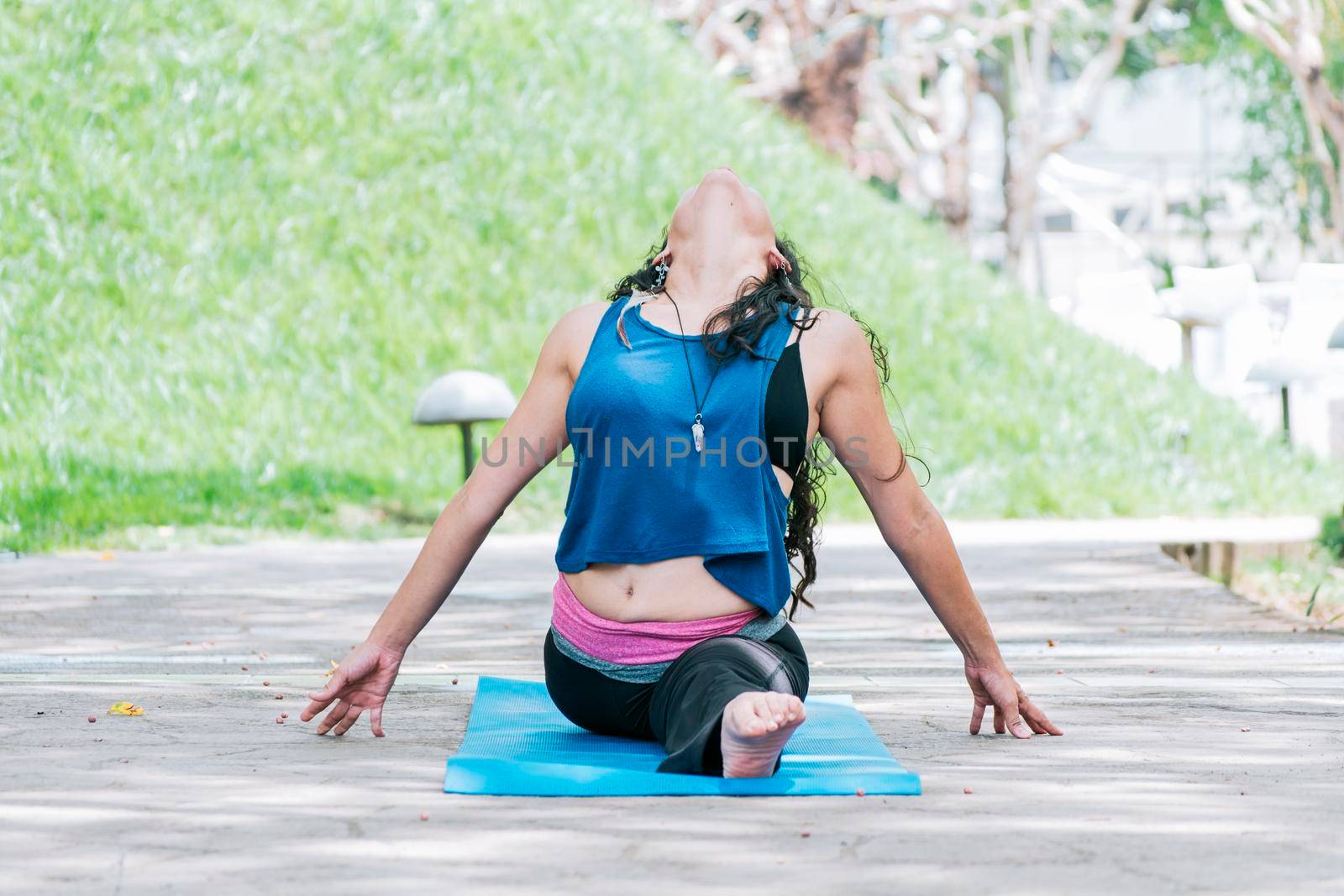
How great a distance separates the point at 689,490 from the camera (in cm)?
327

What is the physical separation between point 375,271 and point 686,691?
30.5 feet

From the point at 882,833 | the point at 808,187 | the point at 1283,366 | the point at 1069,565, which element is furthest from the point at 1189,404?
the point at 882,833

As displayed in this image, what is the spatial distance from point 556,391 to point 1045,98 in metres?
25.6

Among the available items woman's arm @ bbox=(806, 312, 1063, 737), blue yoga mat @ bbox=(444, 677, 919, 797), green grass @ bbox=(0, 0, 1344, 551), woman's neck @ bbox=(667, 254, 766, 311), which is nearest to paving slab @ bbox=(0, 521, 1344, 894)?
blue yoga mat @ bbox=(444, 677, 919, 797)

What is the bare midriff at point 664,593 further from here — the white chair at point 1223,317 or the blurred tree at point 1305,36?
the blurred tree at point 1305,36

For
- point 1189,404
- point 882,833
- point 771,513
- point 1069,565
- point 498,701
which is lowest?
point 1189,404

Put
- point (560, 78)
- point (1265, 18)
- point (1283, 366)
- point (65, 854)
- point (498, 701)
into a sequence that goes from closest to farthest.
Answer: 1. point (65, 854)
2. point (498, 701)
3. point (1283, 366)
4. point (560, 78)
5. point (1265, 18)

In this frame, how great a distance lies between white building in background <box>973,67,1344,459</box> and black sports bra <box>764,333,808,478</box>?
9631 mm

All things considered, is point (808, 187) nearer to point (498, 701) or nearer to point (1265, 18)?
point (1265, 18)

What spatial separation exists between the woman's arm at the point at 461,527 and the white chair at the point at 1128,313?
604 inches

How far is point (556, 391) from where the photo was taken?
138 inches

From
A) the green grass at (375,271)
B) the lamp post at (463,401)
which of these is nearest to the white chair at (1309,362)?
the green grass at (375,271)

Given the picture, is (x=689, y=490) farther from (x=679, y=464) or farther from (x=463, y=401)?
(x=463, y=401)

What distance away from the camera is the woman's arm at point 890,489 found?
3.40 m
